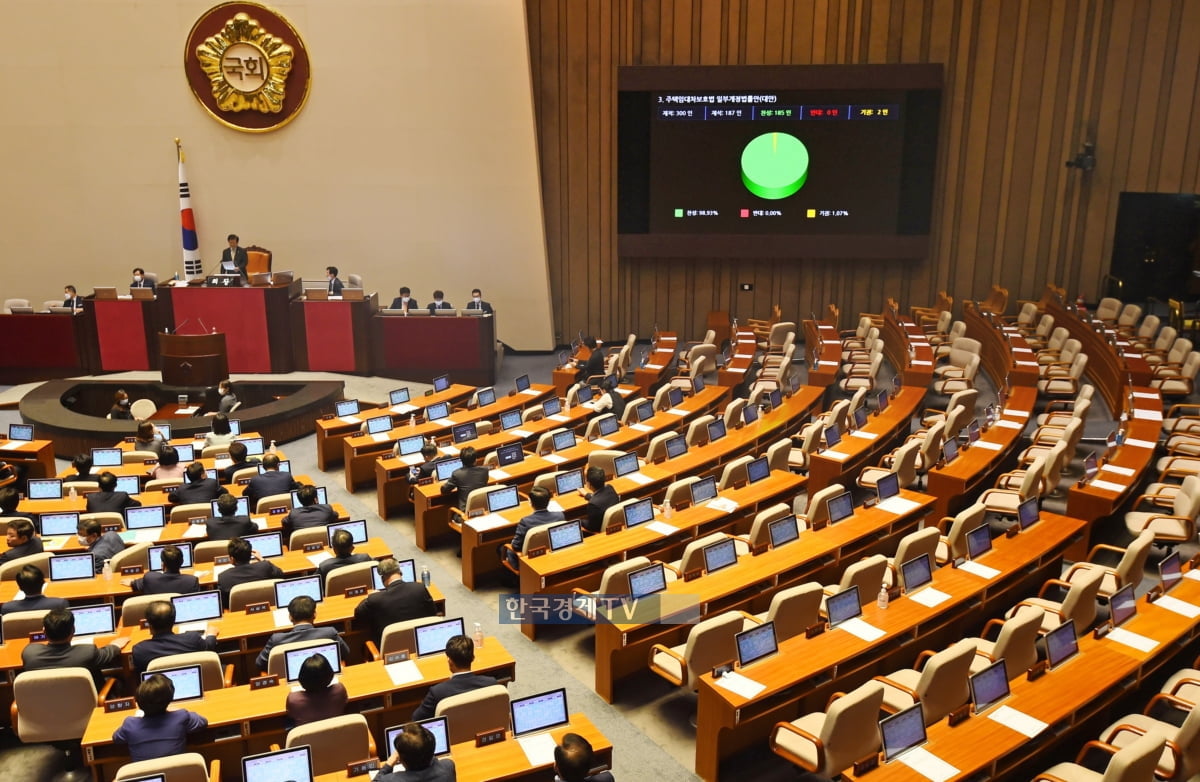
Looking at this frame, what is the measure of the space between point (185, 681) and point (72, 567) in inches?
79.5

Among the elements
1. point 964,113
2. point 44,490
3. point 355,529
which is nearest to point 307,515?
point 355,529

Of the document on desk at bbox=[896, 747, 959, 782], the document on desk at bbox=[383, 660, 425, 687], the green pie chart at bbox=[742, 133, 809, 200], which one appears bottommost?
the document on desk at bbox=[896, 747, 959, 782]

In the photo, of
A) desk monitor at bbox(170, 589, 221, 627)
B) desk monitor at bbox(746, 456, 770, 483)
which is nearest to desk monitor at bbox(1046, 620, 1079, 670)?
desk monitor at bbox(746, 456, 770, 483)

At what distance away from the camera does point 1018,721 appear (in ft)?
15.2

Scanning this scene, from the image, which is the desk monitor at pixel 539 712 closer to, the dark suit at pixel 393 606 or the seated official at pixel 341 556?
the dark suit at pixel 393 606

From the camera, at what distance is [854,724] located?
14.8 feet

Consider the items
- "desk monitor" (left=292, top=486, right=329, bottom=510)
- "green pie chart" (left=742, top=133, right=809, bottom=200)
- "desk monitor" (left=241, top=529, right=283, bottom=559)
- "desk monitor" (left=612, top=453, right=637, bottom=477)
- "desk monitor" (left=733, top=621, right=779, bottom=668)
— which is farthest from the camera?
"green pie chart" (left=742, top=133, right=809, bottom=200)

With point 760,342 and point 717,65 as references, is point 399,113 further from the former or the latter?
point 760,342

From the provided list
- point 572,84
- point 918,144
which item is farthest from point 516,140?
point 918,144

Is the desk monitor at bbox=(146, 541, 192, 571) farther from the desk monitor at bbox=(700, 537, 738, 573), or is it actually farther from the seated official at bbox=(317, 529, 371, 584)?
the desk monitor at bbox=(700, 537, 738, 573)

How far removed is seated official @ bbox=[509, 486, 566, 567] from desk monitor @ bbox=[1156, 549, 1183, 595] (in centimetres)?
385

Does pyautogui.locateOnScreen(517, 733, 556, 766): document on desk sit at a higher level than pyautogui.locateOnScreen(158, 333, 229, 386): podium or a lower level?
Answer: lower

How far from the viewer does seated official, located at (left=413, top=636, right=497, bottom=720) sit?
15.2 ft

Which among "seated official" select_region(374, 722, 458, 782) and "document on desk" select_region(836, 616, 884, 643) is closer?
"seated official" select_region(374, 722, 458, 782)
